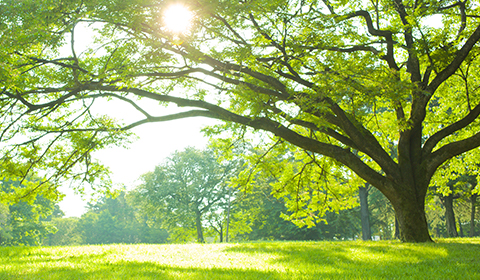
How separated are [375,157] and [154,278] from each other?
26.9ft

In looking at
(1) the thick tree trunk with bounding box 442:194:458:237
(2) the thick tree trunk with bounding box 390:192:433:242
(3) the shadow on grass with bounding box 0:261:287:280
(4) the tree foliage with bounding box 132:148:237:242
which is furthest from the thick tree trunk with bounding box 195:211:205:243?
(3) the shadow on grass with bounding box 0:261:287:280

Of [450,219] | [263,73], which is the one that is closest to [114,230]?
[450,219]

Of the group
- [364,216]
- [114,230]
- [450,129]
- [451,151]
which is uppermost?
[450,129]

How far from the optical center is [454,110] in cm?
1583

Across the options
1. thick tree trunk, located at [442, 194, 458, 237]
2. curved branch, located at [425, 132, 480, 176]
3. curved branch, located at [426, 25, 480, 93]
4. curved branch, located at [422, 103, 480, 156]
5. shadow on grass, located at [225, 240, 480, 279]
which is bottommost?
shadow on grass, located at [225, 240, 480, 279]

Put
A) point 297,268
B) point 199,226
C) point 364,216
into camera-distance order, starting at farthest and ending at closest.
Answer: point 199,226, point 364,216, point 297,268

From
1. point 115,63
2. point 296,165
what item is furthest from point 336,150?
point 115,63

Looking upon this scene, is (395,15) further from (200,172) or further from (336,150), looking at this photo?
(200,172)

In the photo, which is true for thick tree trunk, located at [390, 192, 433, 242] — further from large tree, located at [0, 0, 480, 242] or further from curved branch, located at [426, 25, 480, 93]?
curved branch, located at [426, 25, 480, 93]

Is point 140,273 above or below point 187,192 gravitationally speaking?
below

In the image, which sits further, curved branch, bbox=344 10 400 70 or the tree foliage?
the tree foliage

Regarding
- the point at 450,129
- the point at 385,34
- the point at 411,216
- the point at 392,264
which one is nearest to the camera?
the point at 392,264

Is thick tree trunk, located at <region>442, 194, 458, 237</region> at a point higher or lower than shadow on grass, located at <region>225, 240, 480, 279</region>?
higher

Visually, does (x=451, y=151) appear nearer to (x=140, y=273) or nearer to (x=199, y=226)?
(x=140, y=273)
